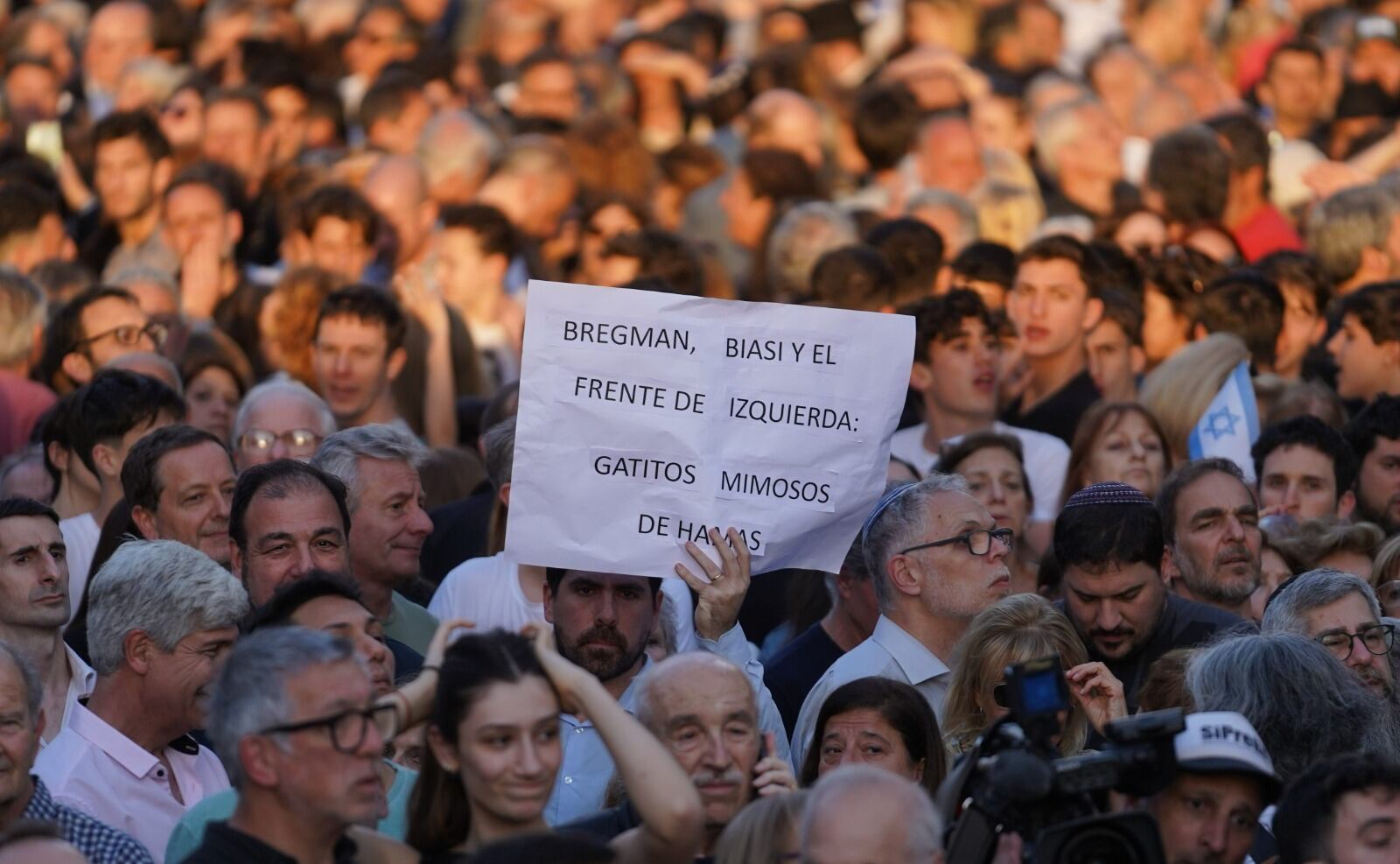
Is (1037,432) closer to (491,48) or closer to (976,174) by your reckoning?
(976,174)

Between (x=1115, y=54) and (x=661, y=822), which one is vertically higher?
(x=1115, y=54)

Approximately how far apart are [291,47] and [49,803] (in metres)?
13.6

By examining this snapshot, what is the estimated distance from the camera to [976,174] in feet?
51.6

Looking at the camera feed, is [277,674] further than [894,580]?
No

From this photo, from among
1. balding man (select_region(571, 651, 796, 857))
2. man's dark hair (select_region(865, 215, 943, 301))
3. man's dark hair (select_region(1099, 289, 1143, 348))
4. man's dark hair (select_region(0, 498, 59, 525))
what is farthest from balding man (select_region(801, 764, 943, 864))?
man's dark hair (select_region(865, 215, 943, 301))

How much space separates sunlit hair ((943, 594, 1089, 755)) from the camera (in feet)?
25.2

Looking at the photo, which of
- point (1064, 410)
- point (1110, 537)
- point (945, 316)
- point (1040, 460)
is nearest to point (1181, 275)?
point (1064, 410)

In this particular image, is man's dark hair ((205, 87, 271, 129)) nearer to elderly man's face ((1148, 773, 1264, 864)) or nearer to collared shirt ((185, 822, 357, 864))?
collared shirt ((185, 822, 357, 864))

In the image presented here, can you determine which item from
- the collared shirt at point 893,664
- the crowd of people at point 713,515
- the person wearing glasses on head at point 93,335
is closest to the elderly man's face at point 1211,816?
the crowd of people at point 713,515

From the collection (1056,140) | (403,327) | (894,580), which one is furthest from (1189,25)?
(894,580)

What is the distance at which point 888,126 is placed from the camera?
1656 cm

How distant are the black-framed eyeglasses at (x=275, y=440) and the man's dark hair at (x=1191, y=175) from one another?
18.2 feet

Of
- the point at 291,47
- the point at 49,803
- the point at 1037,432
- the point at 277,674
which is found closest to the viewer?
the point at 277,674

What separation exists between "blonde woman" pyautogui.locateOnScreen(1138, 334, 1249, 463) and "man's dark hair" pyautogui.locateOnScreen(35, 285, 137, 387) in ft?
14.9
